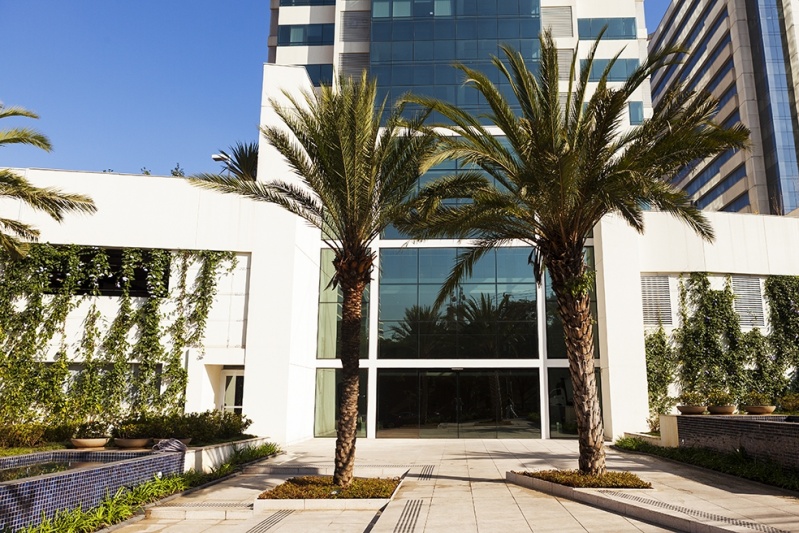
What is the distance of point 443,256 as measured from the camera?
74.0 ft

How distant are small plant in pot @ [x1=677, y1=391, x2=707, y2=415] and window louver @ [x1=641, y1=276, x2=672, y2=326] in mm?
2632

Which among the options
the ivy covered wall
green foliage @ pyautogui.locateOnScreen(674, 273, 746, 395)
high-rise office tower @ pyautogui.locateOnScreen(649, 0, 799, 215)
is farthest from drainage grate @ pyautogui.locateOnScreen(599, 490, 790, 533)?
high-rise office tower @ pyautogui.locateOnScreen(649, 0, 799, 215)

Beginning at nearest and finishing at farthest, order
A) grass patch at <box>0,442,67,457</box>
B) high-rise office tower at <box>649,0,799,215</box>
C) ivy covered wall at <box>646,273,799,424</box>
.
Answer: grass patch at <box>0,442,67,457</box> < ivy covered wall at <box>646,273,799,424</box> < high-rise office tower at <box>649,0,799,215</box>

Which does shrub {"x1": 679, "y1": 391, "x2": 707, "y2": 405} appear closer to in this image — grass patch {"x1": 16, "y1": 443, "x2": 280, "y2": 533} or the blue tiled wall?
grass patch {"x1": 16, "y1": 443, "x2": 280, "y2": 533}

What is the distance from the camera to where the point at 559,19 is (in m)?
28.0

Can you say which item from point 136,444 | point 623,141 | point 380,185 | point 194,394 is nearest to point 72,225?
point 194,394

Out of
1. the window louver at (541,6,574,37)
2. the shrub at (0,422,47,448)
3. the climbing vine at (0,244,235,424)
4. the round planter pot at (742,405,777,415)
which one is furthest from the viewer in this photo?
the window louver at (541,6,574,37)

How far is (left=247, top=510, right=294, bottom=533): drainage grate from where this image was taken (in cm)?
856

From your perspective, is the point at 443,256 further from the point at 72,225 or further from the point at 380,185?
the point at 72,225

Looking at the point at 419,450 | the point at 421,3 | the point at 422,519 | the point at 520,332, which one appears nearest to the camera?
the point at 422,519

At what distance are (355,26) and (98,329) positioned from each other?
752 inches

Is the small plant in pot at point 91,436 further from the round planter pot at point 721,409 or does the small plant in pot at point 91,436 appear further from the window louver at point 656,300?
the window louver at point 656,300

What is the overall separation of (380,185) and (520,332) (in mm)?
11833

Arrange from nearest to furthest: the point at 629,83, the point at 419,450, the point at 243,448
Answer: the point at 629,83 < the point at 243,448 < the point at 419,450
